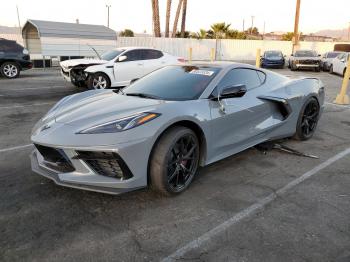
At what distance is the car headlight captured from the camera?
3070 millimetres

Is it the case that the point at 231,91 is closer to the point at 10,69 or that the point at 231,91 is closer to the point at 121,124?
the point at 121,124

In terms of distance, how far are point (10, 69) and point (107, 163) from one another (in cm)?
1300

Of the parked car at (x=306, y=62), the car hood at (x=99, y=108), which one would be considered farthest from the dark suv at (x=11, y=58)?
the parked car at (x=306, y=62)

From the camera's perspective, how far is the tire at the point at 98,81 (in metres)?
10.3

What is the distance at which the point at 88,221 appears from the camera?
301 centimetres

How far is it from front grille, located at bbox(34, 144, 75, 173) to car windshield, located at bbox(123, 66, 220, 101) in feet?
4.19

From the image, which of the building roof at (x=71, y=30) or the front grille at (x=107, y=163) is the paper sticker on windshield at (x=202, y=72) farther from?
the building roof at (x=71, y=30)

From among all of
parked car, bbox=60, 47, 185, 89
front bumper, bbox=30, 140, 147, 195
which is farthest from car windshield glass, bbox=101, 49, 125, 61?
front bumper, bbox=30, 140, 147, 195

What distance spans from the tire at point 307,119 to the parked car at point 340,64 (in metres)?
13.9

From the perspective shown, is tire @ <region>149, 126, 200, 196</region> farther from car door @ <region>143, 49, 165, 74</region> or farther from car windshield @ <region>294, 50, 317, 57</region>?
car windshield @ <region>294, 50, 317, 57</region>

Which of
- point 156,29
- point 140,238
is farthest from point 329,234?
point 156,29

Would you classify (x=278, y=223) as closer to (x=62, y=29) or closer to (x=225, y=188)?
(x=225, y=188)

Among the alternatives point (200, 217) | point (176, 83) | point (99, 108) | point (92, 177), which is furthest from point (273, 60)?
point (92, 177)

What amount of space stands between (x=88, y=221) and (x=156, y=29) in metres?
27.6
